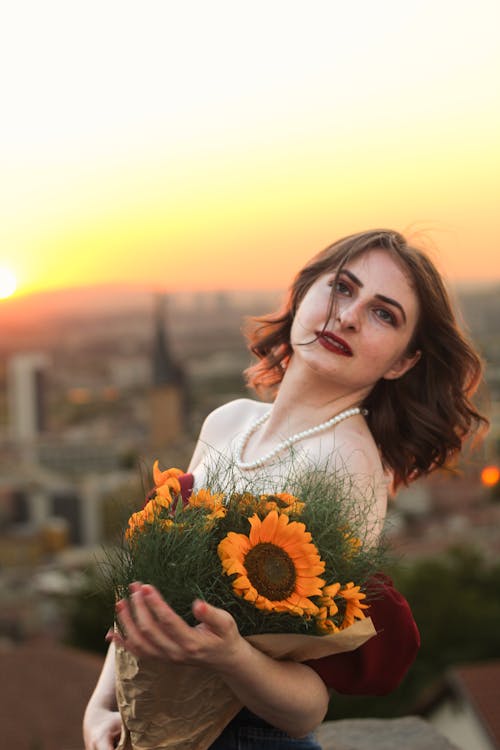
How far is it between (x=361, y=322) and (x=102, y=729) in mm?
780

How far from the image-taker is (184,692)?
1.28 m

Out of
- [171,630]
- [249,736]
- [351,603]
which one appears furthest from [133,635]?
[249,736]

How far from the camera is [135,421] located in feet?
186

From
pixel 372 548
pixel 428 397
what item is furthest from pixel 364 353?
pixel 372 548

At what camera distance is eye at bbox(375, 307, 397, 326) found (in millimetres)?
1573

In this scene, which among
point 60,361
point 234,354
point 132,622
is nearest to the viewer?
point 132,622

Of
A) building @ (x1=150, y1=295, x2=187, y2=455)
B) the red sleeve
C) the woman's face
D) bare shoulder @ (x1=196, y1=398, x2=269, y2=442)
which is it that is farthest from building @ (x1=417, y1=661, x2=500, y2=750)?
building @ (x1=150, y1=295, x2=187, y2=455)

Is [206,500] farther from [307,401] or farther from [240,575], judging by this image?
[307,401]

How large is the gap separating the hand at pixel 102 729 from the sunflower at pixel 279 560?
508 millimetres

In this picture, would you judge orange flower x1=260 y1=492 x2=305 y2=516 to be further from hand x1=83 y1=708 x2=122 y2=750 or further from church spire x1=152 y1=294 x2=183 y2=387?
church spire x1=152 y1=294 x2=183 y2=387

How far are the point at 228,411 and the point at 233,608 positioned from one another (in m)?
0.64

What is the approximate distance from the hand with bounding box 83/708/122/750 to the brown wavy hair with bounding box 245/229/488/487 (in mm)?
625

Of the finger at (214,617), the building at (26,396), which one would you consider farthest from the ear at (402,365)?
the building at (26,396)

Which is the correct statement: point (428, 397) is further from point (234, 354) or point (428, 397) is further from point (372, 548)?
point (234, 354)
